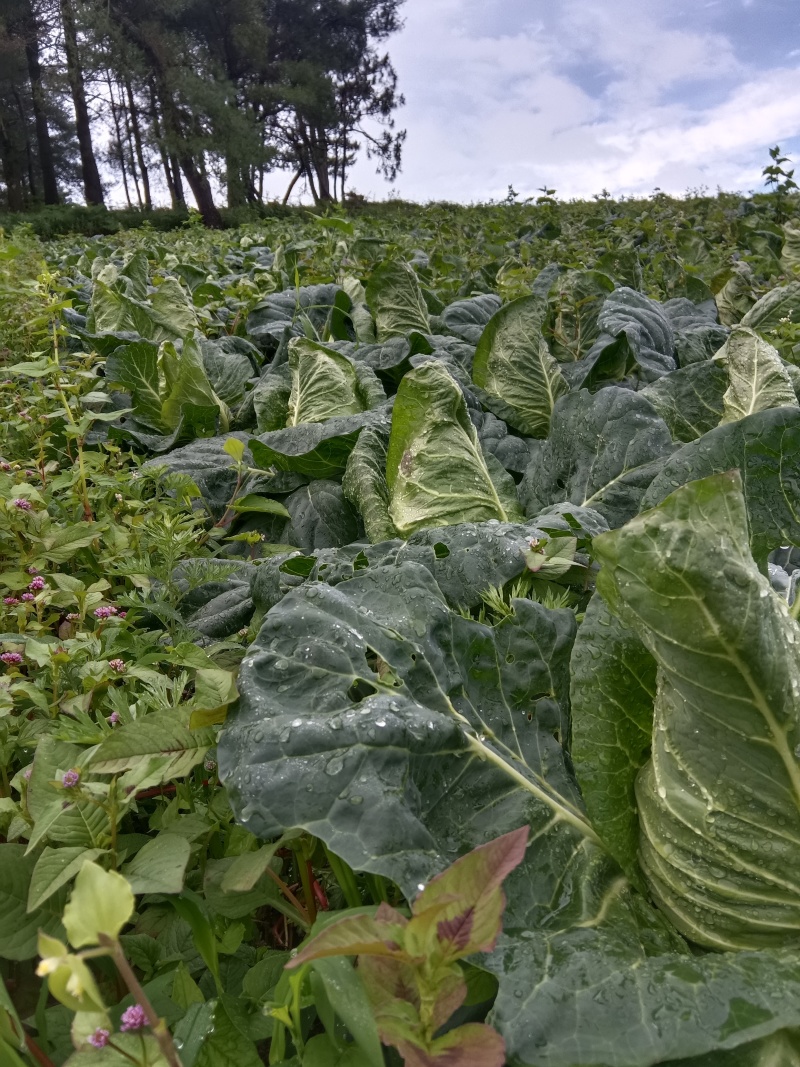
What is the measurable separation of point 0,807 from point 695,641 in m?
1.21

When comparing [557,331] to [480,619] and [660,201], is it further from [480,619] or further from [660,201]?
[660,201]

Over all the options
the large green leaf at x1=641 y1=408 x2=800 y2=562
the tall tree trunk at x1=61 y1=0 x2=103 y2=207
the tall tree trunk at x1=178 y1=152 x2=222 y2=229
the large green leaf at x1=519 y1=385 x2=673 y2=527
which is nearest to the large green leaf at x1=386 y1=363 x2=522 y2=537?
the large green leaf at x1=519 y1=385 x2=673 y2=527

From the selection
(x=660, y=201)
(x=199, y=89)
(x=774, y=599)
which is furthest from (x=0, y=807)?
(x=199, y=89)

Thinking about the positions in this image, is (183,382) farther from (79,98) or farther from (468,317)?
(79,98)

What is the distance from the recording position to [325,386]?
3.15 m

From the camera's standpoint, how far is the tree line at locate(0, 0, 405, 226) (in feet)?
96.8

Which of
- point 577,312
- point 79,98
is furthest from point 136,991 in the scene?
point 79,98

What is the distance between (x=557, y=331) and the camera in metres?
3.64

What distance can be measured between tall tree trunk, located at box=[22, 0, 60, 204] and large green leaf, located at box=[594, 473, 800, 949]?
3883 centimetres

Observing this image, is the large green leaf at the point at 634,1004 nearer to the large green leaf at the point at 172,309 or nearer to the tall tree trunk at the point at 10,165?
the large green leaf at the point at 172,309

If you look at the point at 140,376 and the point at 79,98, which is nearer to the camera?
the point at 140,376

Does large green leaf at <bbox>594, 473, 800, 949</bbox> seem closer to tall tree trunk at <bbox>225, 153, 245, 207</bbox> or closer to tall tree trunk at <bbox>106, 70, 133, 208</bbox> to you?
tall tree trunk at <bbox>225, 153, 245, 207</bbox>

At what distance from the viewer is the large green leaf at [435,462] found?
7.66ft

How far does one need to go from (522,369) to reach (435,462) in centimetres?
88
